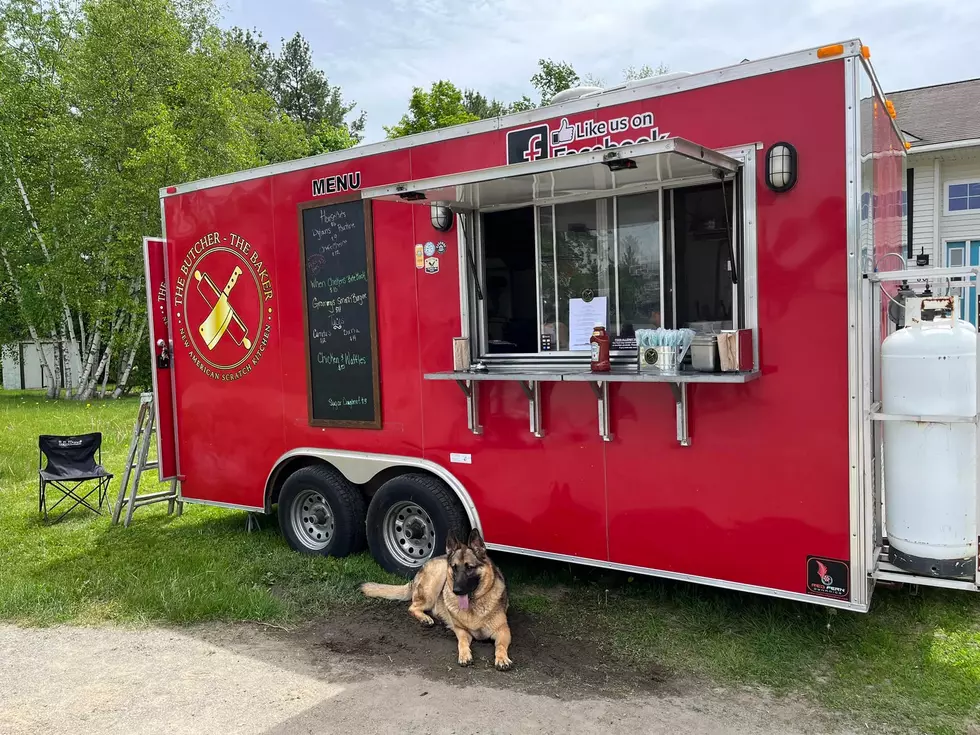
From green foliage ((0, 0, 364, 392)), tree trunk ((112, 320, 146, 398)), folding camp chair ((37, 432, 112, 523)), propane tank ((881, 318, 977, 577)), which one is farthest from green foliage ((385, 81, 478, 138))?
propane tank ((881, 318, 977, 577))

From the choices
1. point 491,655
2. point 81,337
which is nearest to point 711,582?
point 491,655

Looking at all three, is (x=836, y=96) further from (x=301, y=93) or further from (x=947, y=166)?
(x=301, y=93)

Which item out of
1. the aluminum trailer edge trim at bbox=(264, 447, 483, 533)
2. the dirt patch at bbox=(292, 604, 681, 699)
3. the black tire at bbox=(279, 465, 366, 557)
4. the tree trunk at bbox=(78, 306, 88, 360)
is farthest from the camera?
the tree trunk at bbox=(78, 306, 88, 360)

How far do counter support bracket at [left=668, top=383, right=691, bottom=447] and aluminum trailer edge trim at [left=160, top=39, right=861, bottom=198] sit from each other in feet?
5.39

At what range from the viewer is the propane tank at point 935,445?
139 inches

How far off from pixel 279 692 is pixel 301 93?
36.2 meters

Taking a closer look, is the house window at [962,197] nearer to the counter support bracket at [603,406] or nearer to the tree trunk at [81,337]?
the counter support bracket at [603,406]

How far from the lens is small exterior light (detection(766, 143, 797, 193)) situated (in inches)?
150

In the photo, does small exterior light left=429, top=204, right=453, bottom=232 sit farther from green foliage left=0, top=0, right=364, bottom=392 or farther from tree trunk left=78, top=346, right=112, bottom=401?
tree trunk left=78, top=346, right=112, bottom=401

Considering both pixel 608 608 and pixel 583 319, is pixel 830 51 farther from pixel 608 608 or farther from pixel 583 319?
pixel 608 608

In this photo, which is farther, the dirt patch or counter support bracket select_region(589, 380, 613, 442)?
counter support bracket select_region(589, 380, 613, 442)

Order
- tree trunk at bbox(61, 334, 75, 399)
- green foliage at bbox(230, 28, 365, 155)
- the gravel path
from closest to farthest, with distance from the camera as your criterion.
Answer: the gravel path → tree trunk at bbox(61, 334, 75, 399) → green foliage at bbox(230, 28, 365, 155)

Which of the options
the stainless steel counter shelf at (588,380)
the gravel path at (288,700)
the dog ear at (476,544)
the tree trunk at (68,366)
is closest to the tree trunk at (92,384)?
the tree trunk at (68,366)

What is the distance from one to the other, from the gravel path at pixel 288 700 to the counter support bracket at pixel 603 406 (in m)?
1.43
